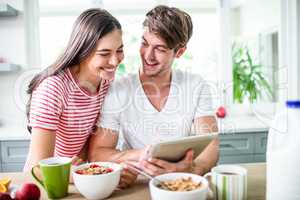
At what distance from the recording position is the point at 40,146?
1006 mm

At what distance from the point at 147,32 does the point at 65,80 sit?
391mm

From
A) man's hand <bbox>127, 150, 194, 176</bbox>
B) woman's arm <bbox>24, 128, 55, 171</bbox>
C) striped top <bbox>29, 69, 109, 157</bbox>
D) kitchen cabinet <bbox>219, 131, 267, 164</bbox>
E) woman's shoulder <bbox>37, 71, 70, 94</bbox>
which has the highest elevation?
woman's shoulder <bbox>37, 71, 70, 94</bbox>

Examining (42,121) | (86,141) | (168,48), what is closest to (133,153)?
(86,141)

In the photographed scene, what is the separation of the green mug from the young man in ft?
1.10

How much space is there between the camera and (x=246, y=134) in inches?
86.5

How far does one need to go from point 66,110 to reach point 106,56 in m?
0.26

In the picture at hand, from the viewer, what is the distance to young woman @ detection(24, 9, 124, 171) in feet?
3.63

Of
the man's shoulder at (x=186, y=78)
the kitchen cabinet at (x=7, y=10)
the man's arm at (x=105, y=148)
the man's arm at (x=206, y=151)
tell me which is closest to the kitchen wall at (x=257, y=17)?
the man's shoulder at (x=186, y=78)

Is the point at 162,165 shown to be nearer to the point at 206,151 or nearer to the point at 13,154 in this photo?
the point at 206,151

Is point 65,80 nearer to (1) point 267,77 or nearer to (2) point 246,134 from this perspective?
(2) point 246,134

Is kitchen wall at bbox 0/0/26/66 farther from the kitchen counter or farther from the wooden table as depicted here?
the wooden table

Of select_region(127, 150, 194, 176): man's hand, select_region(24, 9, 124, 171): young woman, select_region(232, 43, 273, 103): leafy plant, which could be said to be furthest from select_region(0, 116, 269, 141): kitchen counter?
select_region(127, 150, 194, 176): man's hand

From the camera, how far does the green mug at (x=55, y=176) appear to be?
81 centimetres

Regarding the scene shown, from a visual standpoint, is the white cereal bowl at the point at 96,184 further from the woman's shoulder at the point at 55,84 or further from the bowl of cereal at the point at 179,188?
the woman's shoulder at the point at 55,84
